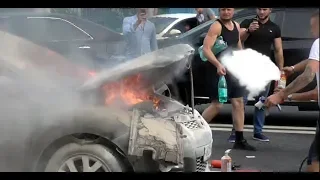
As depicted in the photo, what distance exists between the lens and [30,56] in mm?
4492

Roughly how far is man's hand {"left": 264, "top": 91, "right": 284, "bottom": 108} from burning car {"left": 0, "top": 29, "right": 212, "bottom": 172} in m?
0.62

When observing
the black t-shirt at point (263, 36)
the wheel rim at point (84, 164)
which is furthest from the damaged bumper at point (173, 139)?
the black t-shirt at point (263, 36)

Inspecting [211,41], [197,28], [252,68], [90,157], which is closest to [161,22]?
[197,28]

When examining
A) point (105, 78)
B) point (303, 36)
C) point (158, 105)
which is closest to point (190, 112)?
point (158, 105)

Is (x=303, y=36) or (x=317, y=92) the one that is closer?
(x=317, y=92)

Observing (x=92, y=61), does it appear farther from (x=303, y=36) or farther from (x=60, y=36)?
(x=303, y=36)

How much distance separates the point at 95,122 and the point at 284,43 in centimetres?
159

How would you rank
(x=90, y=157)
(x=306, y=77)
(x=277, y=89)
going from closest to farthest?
(x=90, y=157)
(x=306, y=77)
(x=277, y=89)

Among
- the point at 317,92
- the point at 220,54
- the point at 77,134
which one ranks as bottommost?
the point at 77,134

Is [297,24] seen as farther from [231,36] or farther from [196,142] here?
[196,142]

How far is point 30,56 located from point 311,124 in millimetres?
2198

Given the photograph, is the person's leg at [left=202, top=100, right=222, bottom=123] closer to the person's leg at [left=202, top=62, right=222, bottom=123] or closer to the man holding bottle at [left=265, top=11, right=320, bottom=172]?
the person's leg at [left=202, top=62, right=222, bottom=123]

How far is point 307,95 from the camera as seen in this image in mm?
4539

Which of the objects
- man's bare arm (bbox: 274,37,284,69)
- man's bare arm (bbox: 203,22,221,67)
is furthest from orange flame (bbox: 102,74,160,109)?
man's bare arm (bbox: 274,37,284,69)
